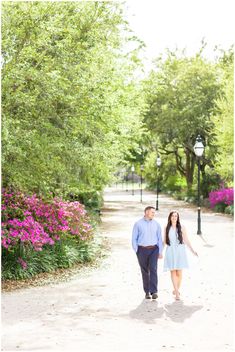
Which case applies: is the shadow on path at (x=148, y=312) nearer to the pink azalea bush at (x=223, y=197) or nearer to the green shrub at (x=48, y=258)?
the green shrub at (x=48, y=258)

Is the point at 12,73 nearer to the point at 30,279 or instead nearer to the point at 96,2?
the point at 30,279

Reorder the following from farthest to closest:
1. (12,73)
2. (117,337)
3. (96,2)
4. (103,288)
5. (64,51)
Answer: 1. (96,2)
2. (64,51)
3. (103,288)
4. (12,73)
5. (117,337)

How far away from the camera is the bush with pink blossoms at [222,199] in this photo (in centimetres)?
3275

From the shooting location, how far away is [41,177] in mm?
12211

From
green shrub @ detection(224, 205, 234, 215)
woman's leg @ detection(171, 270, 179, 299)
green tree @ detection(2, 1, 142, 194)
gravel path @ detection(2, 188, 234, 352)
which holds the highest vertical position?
green tree @ detection(2, 1, 142, 194)

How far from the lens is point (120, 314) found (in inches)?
360

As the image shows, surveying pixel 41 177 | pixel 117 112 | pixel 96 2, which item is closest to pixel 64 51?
pixel 41 177

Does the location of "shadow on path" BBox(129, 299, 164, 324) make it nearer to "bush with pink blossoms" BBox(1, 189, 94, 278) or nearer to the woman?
the woman

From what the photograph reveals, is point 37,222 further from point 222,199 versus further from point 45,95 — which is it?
point 222,199

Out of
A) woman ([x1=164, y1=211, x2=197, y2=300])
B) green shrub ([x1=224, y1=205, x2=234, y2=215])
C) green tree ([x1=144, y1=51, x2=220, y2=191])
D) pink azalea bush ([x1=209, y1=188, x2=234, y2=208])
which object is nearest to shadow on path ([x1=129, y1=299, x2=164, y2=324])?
woman ([x1=164, y1=211, x2=197, y2=300])

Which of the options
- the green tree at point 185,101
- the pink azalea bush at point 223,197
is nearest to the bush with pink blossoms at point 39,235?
the pink azalea bush at point 223,197

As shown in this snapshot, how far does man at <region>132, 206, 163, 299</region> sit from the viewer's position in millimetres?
10109

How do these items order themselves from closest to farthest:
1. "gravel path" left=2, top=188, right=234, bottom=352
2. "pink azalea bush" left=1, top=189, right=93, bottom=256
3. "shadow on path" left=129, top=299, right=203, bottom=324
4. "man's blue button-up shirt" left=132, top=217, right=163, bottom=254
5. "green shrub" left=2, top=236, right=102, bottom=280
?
"gravel path" left=2, top=188, right=234, bottom=352, "shadow on path" left=129, top=299, right=203, bottom=324, "man's blue button-up shirt" left=132, top=217, right=163, bottom=254, "green shrub" left=2, top=236, right=102, bottom=280, "pink azalea bush" left=1, top=189, right=93, bottom=256

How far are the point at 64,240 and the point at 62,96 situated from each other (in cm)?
448
